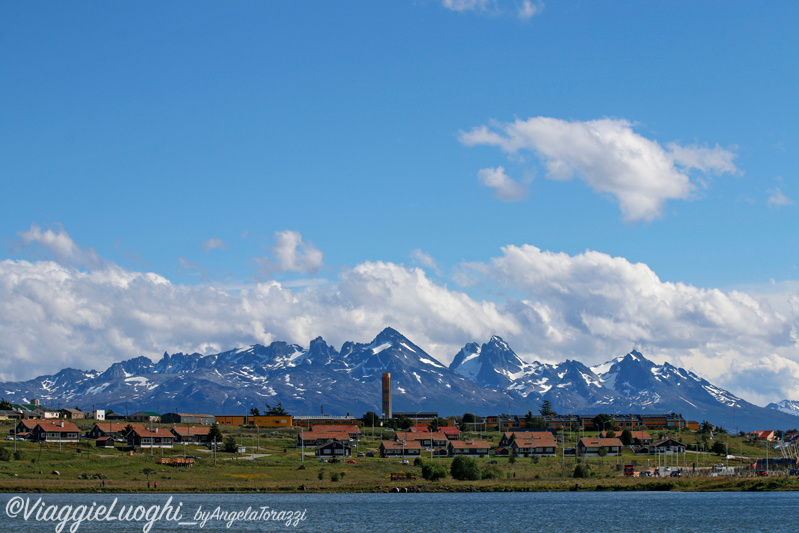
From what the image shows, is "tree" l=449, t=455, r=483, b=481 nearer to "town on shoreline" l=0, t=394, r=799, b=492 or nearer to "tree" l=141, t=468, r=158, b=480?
"town on shoreline" l=0, t=394, r=799, b=492

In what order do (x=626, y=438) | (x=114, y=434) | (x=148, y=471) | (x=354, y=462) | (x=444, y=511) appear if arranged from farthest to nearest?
(x=626, y=438) < (x=114, y=434) < (x=354, y=462) < (x=148, y=471) < (x=444, y=511)

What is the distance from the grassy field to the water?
422 cm

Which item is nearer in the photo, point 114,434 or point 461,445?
point 114,434

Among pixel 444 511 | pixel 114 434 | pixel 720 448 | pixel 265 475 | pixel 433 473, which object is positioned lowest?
pixel 720 448

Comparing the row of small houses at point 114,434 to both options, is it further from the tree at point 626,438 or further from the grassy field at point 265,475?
the tree at point 626,438

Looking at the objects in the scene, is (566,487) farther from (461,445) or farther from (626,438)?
(626,438)

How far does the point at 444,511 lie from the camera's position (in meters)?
84.2

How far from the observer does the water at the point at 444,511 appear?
69062 mm

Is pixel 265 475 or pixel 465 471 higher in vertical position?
pixel 265 475

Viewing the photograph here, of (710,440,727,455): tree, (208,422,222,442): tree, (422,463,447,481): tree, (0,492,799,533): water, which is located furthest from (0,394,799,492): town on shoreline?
(0,492,799,533): water

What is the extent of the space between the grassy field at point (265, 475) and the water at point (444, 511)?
4.22m

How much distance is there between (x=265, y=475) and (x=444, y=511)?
123 ft

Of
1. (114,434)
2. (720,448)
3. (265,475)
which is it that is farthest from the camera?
(720,448)

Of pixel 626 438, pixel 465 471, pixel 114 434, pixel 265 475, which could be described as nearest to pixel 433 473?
pixel 465 471
